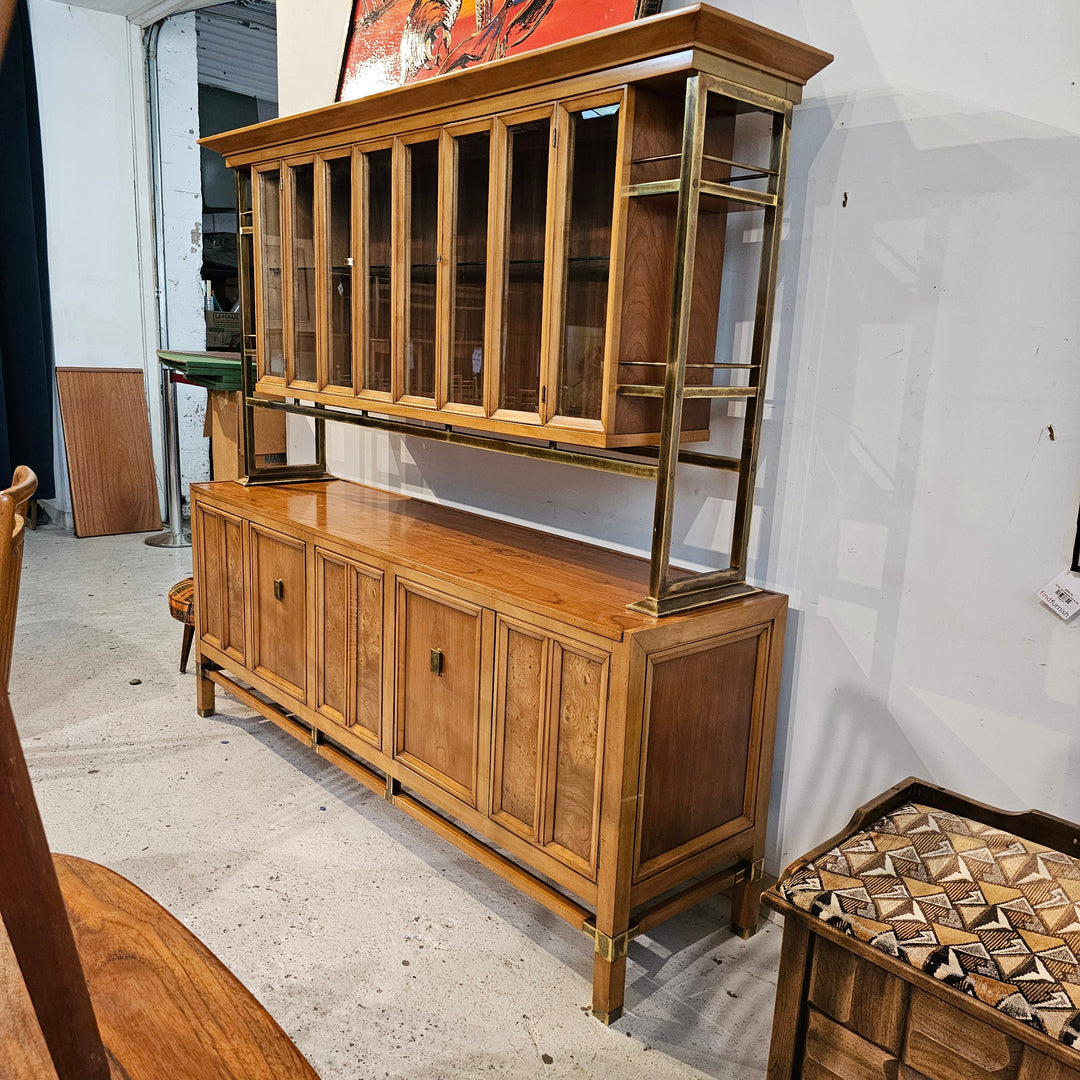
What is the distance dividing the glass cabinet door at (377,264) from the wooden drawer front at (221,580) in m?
0.73

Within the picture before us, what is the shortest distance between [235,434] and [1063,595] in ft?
12.1

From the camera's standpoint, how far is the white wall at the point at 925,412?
172cm

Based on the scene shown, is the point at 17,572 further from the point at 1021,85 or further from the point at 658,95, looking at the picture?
the point at 1021,85

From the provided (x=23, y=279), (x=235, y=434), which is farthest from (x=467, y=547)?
(x=23, y=279)

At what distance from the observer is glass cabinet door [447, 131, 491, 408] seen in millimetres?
2189

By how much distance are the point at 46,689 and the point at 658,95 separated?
288 cm

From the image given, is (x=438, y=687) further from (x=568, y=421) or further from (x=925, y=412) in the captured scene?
(x=925, y=412)

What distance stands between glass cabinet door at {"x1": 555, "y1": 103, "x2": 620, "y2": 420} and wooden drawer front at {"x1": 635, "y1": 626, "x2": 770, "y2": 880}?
57 cm

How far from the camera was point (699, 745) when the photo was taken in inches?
78.7

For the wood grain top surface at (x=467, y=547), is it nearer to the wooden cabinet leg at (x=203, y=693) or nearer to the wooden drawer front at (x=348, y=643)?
the wooden drawer front at (x=348, y=643)

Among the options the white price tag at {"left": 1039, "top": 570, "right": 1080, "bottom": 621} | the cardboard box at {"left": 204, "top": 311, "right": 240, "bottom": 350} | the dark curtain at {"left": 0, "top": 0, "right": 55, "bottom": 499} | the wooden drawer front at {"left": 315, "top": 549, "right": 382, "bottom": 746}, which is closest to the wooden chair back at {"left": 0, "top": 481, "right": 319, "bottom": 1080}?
the wooden drawer front at {"left": 315, "top": 549, "right": 382, "bottom": 746}

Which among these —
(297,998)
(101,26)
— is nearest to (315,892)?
(297,998)

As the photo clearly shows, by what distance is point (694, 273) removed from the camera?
6.82 ft

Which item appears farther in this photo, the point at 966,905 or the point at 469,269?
the point at 469,269
